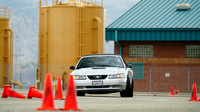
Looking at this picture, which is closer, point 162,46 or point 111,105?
point 111,105

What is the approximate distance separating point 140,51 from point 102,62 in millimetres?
17776

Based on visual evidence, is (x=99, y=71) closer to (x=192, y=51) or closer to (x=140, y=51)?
(x=140, y=51)

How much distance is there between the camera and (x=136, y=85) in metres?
35.6

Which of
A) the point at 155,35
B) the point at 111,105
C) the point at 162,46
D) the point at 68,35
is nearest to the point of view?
the point at 111,105

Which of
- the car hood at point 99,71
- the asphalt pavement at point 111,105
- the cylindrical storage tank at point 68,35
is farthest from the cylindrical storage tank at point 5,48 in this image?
the asphalt pavement at point 111,105

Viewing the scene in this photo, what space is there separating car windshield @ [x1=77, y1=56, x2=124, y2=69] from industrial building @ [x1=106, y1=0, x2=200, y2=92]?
52.7 ft

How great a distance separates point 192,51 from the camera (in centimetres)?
3600

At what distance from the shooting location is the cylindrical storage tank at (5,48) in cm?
4962

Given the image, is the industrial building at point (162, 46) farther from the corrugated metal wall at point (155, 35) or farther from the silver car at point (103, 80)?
the silver car at point (103, 80)

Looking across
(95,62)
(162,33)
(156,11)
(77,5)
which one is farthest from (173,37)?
(95,62)

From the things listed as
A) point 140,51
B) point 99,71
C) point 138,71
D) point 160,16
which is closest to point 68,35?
point 140,51

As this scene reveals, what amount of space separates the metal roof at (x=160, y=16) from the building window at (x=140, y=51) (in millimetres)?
1561

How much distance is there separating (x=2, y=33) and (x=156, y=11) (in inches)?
699

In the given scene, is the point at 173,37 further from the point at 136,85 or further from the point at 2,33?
the point at 2,33
